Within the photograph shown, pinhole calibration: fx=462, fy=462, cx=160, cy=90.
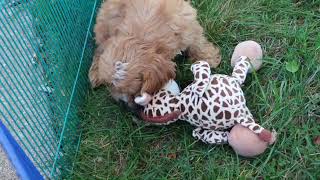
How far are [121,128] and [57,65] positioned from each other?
2.04ft

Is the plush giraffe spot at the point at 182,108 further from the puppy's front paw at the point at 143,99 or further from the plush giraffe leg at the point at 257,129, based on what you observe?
the plush giraffe leg at the point at 257,129

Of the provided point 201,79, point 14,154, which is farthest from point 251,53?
point 14,154

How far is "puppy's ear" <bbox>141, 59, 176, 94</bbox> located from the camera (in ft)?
8.96

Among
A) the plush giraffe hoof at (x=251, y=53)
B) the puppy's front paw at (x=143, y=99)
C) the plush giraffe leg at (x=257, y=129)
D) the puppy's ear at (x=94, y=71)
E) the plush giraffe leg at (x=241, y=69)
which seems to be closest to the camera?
the plush giraffe leg at (x=257, y=129)

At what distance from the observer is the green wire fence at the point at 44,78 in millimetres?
2486

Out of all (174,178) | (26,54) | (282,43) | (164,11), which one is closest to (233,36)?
(282,43)

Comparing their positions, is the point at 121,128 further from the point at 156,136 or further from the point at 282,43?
the point at 282,43

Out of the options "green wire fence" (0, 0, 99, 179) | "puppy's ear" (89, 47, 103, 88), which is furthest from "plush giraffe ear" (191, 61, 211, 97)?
"green wire fence" (0, 0, 99, 179)

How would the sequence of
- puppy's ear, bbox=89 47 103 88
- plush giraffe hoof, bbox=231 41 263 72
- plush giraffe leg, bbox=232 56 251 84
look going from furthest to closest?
puppy's ear, bbox=89 47 103 88 < plush giraffe hoof, bbox=231 41 263 72 < plush giraffe leg, bbox=232 56 251 84

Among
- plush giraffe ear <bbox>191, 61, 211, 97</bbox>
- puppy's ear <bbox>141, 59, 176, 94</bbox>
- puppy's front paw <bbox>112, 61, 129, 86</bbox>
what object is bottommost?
plush giraffe ear <bbox>191, 61, 211, 97</bbox>

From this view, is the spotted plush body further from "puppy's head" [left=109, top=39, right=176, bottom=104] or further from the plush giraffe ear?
"puppy's head" [left=109, top=39, right=176, bottom=104]

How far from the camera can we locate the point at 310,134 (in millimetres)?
2846

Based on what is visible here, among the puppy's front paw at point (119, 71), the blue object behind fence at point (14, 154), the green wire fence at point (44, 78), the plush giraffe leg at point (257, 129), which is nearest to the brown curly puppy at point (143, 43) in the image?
the puppy's front paw at point (119, 71)

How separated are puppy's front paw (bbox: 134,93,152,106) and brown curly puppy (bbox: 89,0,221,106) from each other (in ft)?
0.08
